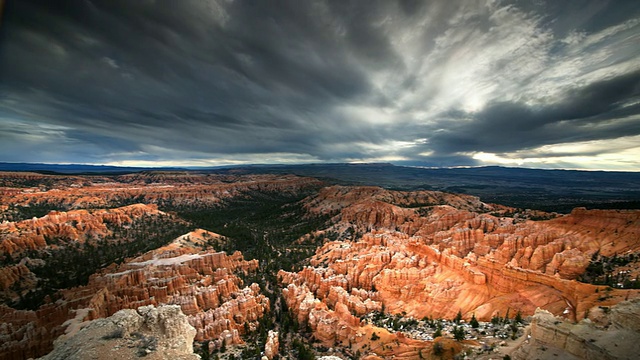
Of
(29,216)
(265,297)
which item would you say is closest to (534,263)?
(265,297)

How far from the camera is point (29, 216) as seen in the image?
8188cm

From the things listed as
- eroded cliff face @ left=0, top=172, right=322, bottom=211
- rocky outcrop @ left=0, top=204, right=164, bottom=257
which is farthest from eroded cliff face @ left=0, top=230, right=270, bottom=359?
eroded cliff face @ left=0, top=172, right=322, bottom=211

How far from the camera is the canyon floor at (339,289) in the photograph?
17564mm

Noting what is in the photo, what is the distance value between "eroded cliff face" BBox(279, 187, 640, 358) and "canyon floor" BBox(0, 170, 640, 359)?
243 millimetres

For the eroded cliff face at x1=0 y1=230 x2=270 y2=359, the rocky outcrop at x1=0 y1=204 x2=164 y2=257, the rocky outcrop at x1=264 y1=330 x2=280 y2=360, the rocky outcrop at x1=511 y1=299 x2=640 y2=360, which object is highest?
the rocky outcrop at x1=511 y1=299 x2=640 y2=360

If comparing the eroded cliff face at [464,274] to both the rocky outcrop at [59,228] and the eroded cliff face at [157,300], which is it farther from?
the rocky outcrop at [59,228]

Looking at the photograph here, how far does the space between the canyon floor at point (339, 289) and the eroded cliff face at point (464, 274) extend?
24cm

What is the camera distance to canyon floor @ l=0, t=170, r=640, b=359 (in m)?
17.6

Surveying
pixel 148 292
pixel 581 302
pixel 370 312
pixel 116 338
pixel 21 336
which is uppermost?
pixel 116 338

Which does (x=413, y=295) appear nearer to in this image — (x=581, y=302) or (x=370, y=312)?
(x=370, y=312)

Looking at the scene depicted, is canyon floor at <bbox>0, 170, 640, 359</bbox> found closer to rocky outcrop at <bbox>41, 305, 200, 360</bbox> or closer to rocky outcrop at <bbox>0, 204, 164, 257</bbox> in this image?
rocky outcrop at <bbox>41, 305, 200, 360</bbox>

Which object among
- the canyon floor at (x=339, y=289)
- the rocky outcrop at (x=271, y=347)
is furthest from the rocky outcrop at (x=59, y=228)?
the rocky outcrop at (x=271, y=347)

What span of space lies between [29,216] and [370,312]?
346 feet

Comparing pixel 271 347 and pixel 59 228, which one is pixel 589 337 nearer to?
pixel 271 347
